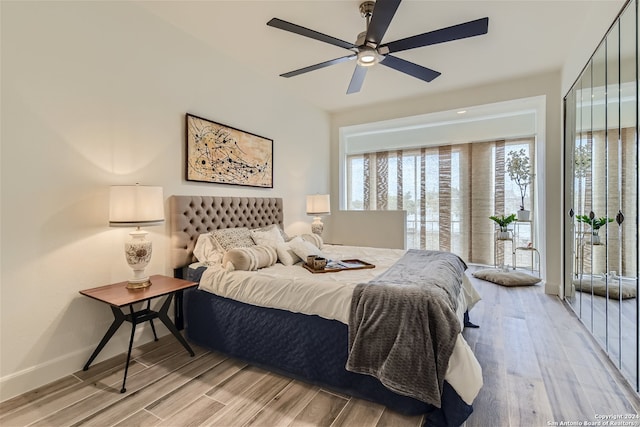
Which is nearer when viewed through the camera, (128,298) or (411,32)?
(128,298)

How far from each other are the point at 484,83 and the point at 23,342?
17.8 feet

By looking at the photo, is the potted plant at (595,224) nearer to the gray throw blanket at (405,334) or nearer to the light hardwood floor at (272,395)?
the light hardwood floor at (272,395)

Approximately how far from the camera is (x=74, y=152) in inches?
85.7

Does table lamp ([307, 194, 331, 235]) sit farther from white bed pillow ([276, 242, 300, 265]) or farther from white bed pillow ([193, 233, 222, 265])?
white bed pillow ([193, 233, 222, 265])

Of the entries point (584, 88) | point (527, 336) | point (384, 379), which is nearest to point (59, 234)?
point (384, 379)

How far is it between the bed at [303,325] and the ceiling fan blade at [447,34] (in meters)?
1.80

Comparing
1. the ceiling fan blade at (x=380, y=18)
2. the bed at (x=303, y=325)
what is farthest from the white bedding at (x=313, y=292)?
the ceiling fan blade at (x=380, y=18)

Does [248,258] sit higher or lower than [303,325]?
higher

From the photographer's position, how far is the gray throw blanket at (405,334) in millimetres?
1550

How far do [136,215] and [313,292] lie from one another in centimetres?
138

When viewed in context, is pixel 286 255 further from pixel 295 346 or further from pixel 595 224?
pixel 595 224

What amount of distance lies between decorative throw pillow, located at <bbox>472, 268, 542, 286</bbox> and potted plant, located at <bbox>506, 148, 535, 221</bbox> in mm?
868

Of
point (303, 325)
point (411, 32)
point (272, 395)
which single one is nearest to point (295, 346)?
point (303, 325)

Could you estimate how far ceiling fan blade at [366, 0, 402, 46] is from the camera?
1901 mm
